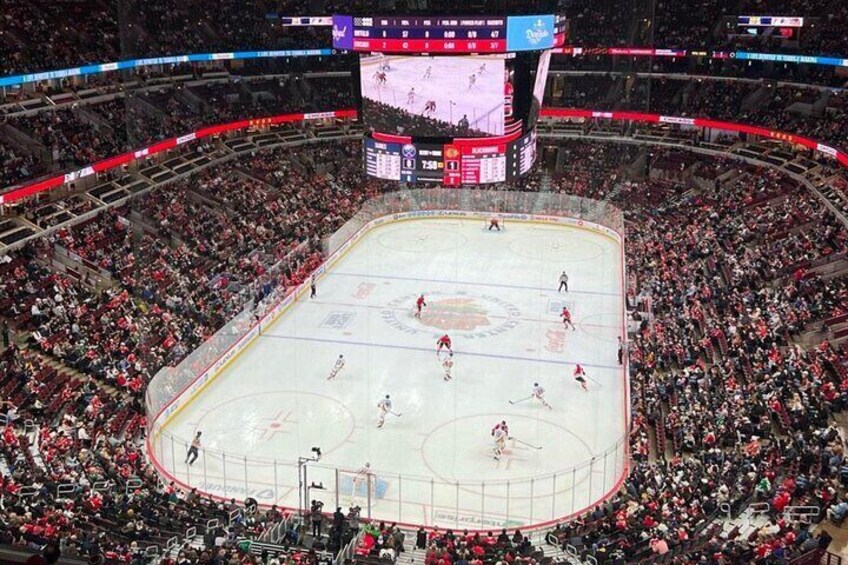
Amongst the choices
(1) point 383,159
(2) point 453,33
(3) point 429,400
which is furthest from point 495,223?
(3) point 429,400

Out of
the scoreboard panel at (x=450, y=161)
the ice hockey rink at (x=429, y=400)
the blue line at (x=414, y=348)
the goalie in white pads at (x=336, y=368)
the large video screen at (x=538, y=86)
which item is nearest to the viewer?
the ice hockey rink at (x=429, y=400)

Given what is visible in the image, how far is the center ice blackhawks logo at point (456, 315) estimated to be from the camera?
3006 cm

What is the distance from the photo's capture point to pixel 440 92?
29.7 meters

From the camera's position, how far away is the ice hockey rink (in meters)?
19.7

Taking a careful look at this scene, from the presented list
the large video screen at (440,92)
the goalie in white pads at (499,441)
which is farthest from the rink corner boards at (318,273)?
the goalie in white pads at (499,441)

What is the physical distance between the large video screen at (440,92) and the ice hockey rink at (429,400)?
257 inches

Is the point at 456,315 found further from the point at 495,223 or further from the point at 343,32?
the point at 495,223

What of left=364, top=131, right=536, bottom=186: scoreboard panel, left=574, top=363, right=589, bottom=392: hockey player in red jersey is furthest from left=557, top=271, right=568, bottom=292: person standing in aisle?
left=574, top=363, right=589, bottom=392: hockey player in red jersey

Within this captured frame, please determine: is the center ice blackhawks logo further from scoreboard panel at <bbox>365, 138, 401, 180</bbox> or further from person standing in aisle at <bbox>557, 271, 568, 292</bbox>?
scoreboard panel at <bbox>365, 138, 401, 180</bbox>

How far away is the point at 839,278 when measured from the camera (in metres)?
29.0

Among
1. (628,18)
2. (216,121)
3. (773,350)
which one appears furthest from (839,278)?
(216,121)

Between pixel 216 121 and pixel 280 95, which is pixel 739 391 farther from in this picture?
pixel 280 95

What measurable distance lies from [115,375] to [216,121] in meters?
23.6

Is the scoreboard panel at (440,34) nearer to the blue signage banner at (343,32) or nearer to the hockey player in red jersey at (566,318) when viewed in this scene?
the blue signage banner at (343,32)
